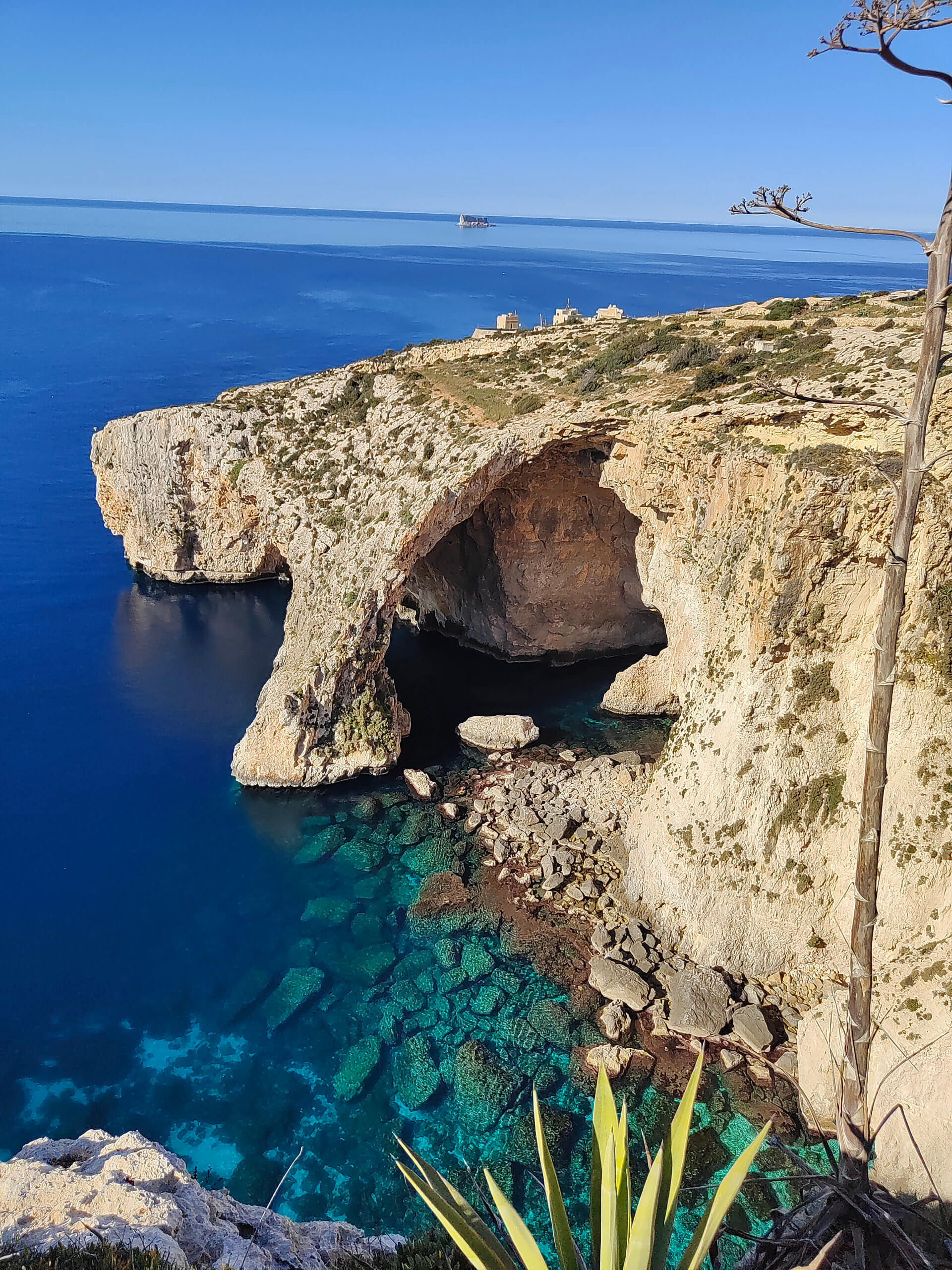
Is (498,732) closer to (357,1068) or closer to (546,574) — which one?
(546,574)

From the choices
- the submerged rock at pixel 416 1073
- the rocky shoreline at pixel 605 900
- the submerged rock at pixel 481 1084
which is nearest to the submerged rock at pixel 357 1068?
the submerged rock at pixel 416 1073

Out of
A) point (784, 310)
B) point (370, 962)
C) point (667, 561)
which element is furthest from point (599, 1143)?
point (784, 310)

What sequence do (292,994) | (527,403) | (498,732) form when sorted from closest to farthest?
(292,994), (498,732), (527,403)

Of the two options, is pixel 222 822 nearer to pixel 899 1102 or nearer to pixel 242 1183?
pixel 242 1183

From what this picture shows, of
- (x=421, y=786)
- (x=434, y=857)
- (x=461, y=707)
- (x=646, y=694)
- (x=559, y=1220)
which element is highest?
(x=559, y=1220)

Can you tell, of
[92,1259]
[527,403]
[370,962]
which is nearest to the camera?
[92,1259]

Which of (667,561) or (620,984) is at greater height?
(667,561)

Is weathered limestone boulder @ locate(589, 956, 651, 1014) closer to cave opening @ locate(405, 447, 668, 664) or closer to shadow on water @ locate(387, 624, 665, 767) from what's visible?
shadow on water @ locate(387, 624, 665, 767)
